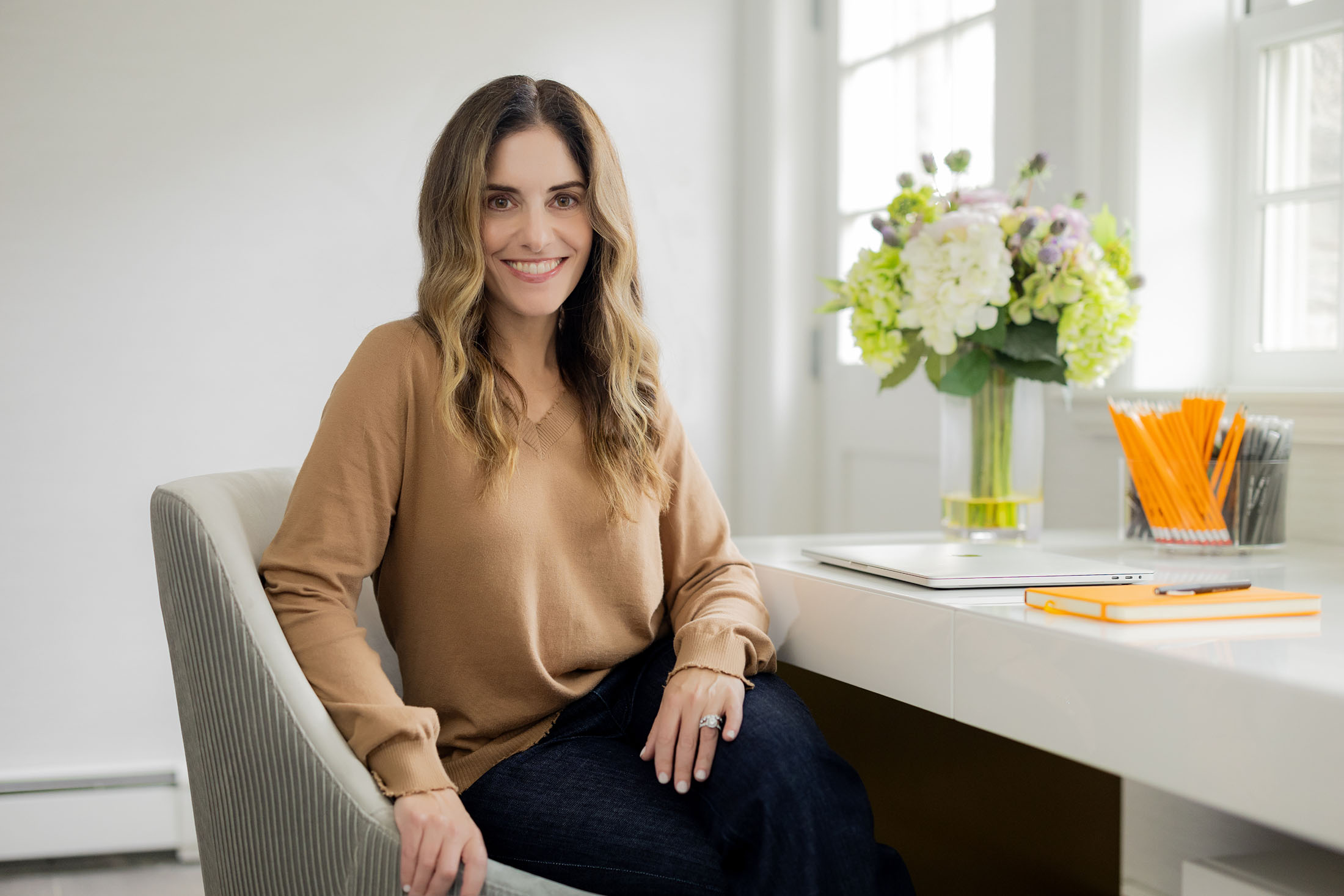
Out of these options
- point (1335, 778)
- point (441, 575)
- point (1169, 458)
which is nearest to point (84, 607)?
point (441, 575)

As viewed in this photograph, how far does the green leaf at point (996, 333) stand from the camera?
139 cm

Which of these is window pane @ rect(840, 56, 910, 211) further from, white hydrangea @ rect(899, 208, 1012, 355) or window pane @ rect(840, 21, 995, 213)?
white hydrangea @ rect(899, 208, 1012, 355)

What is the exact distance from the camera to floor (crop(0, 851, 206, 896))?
6.96ft

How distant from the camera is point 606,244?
1.27m

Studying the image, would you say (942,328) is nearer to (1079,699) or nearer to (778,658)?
(778,658)

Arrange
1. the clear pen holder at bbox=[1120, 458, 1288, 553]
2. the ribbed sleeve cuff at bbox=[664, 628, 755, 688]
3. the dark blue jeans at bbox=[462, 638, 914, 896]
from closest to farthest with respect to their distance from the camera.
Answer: the dark blue jeans at bbox=[462, 638, 914, 896] < the ribbed sleeve cuff at bbox=[664, 628, 755, 688] < the clear pen holder at bbox=[1120, 458, 1288, 553]

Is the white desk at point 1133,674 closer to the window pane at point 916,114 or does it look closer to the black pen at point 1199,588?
the black pen at point 1199,588

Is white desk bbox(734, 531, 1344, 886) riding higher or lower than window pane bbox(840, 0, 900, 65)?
lower

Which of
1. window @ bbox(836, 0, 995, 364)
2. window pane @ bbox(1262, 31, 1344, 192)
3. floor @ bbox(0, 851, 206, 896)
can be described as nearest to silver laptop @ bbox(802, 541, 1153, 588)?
window pane @ bbox(1262, 31, 1344, 192)

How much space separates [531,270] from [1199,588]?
2.34ft

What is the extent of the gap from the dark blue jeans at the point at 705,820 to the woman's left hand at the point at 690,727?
0.05ft

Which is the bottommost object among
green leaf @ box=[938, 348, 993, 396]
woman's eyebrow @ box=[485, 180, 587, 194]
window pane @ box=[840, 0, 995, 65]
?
green leaf @ box=[938, 348, 993, 396]

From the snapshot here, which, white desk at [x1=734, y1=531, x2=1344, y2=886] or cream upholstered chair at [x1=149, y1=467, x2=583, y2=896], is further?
cream upholstered chair at [x1=149, y1=467, x2=583, y2=896]

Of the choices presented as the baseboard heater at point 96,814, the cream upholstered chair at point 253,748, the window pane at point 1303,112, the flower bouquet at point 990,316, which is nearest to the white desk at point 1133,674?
the flower bouquet at point 990,316
